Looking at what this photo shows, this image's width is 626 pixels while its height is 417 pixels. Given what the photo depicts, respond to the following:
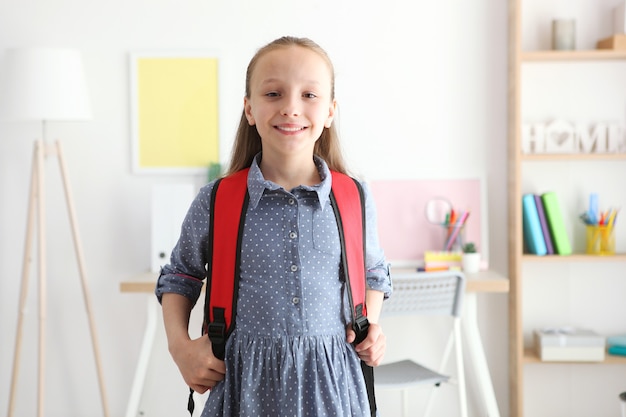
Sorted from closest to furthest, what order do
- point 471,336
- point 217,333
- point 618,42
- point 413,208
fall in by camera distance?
point 217,333, point 471,336, point 618,42, point 413,208

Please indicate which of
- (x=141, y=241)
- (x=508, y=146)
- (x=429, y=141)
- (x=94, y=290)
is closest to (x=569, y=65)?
(x=508, y=146)

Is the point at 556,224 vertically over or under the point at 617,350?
over

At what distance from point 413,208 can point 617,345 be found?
93 centimetres

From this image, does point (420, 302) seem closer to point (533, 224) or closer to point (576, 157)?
point (533, 224)

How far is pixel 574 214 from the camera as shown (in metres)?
3.28

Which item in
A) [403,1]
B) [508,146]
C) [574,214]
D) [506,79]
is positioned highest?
[403,1]

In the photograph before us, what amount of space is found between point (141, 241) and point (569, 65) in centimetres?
185

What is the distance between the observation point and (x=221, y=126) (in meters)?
3.32

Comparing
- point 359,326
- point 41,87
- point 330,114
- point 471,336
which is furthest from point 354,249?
point 41,87

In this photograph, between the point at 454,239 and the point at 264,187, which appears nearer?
the point at 264,187

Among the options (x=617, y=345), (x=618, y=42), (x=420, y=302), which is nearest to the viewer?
(x=420, y=302)

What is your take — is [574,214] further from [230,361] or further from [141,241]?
[230,361]

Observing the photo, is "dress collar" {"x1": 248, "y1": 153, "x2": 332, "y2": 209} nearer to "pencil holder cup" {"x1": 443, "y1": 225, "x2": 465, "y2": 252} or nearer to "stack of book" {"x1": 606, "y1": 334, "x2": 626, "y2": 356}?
"pencil holder cup" {"x1": 443, "y1": 225, "x2": 465, "y2": 252}

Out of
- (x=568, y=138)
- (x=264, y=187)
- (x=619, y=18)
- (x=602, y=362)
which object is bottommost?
(x=602, y=362)
